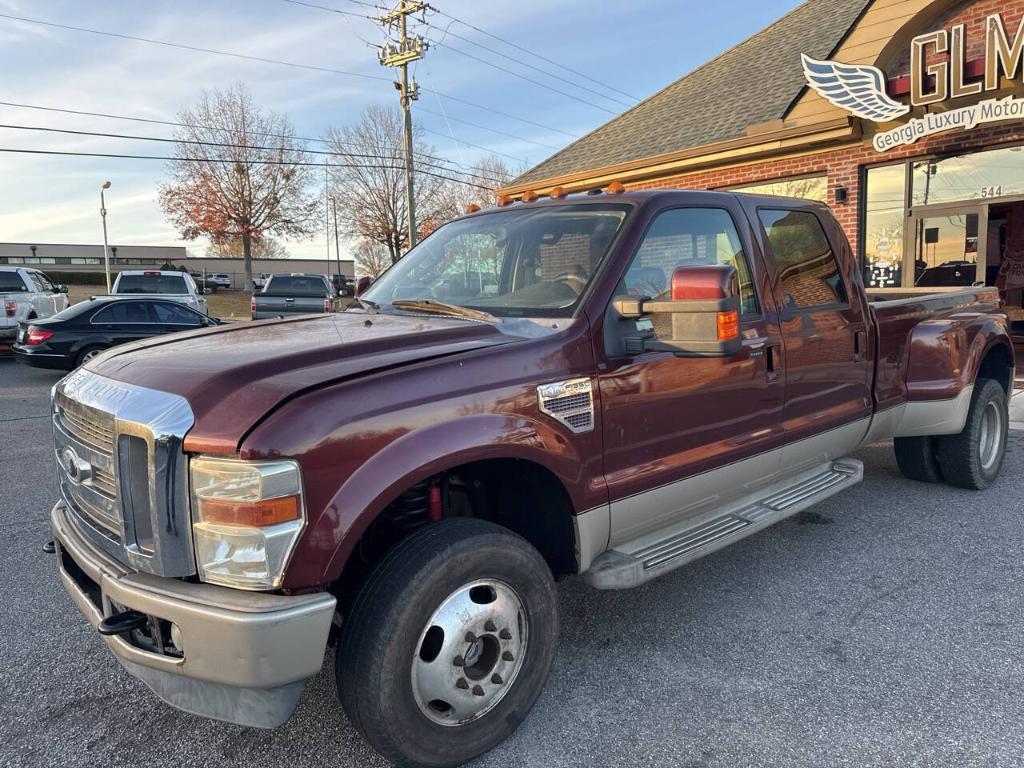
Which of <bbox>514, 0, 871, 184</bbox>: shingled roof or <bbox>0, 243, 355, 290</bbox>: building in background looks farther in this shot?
<bbox>0, 243, 355, 290</bbox>: building in background

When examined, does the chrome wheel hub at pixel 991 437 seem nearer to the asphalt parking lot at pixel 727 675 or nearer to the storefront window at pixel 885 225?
the asphalt parking lot at pixel 727 675

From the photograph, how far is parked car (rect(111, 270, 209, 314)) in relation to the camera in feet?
56.5

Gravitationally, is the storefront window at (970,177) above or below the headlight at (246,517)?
above

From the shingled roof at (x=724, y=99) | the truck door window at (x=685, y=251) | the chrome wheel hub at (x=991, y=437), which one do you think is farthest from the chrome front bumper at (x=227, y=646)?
the shingled roof at (x=724, y=99)

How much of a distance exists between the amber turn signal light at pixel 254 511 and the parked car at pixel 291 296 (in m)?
15.7

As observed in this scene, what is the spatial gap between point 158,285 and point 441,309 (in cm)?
1666

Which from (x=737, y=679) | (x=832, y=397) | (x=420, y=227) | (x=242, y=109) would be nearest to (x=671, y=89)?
(x=832, y=397)

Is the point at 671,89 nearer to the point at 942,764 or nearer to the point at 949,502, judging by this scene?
the point at 949,502

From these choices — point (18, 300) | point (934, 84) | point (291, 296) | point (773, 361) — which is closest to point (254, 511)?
point (773, 361)

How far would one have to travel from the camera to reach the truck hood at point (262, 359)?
207cm

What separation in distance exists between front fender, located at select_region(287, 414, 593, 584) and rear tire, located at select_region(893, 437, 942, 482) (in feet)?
12.2

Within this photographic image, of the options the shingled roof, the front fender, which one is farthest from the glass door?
the front fender

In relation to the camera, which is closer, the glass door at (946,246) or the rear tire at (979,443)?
the rear tire at (979,443)

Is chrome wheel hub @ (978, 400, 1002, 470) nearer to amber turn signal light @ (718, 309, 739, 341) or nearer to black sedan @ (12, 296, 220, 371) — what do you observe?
amber turn signal light @ (718, 309, 739, 341)
